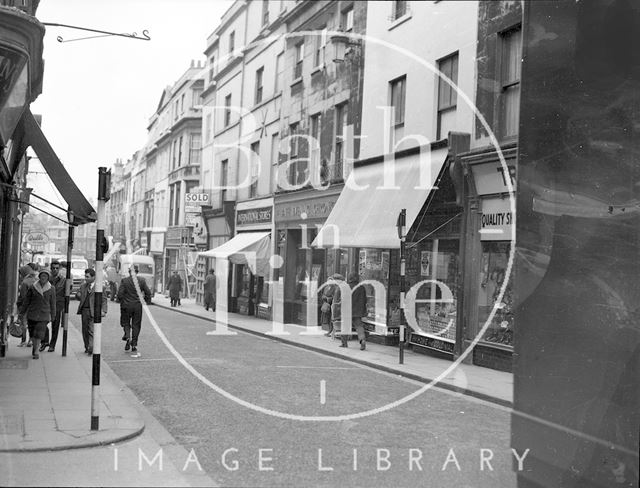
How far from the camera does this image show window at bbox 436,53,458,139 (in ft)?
49.8

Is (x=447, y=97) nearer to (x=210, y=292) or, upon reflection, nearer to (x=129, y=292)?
(x=129, y=292)

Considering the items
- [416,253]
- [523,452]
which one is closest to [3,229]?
[416,253]

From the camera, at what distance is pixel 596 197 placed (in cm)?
310

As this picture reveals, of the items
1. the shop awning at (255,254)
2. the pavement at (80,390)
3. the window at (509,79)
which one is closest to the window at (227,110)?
the shop awning at (255,254)

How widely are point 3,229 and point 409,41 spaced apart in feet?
33.8

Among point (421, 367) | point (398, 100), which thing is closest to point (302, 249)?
point (398, 100)

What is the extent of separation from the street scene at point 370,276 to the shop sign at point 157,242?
15144 millimetres

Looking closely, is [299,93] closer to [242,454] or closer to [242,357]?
[242,357]

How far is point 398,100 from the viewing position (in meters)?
17.6

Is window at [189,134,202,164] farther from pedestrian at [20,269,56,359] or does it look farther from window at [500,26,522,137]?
window at [500,26,522,137]

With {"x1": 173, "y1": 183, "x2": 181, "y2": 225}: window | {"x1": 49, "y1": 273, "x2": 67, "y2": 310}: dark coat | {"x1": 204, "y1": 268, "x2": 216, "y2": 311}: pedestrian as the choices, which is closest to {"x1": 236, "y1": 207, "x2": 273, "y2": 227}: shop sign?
{"x1": 204, "y1": 268, "x2": 216, "y2": 311}: pedestrian

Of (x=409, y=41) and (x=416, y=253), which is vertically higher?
(x=409, y=41)

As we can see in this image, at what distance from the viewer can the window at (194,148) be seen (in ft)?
139

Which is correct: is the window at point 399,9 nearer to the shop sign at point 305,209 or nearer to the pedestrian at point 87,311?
the shop sign at point 305,209
